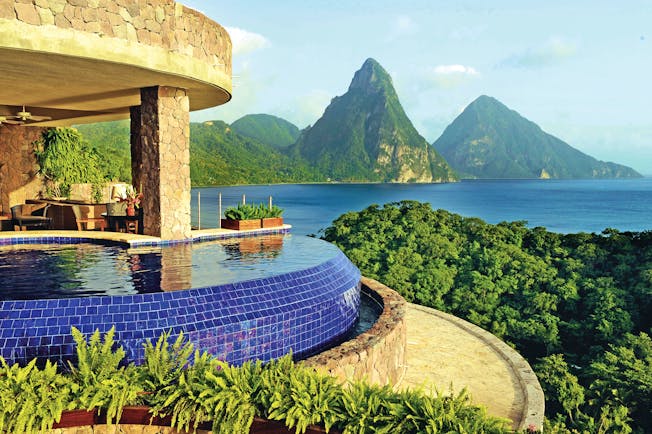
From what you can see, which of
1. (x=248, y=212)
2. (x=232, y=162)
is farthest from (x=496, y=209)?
(x=248, y=212)

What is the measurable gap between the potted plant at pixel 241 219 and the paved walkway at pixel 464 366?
5374mm

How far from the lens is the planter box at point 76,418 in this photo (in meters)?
4.96

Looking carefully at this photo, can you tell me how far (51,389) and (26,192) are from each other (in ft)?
55.7

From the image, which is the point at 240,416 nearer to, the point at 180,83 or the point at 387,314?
the point at 387,314

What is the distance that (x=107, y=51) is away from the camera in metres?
9.39

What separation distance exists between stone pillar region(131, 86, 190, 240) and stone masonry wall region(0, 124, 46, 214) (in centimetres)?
931

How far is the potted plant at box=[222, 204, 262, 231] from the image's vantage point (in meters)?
14.6

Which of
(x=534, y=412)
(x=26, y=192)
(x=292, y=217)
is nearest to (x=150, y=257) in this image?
(x=534, y=412)

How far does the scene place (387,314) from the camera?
9.51 metres

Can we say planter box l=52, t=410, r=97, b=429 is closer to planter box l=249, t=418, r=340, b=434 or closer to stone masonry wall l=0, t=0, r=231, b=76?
planter box l=249, t=418, r=340, b=434

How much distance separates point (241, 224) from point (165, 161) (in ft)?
10.1

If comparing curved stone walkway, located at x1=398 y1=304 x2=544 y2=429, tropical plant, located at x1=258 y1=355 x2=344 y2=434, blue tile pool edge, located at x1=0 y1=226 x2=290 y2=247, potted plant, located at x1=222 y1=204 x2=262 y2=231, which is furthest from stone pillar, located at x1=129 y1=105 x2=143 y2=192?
tropical plant, located at x1=258 y1=355 x2=344 y2=434

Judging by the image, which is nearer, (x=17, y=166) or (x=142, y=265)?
(x=142, y=265)

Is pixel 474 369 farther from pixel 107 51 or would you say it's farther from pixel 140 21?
pixel 140 21
